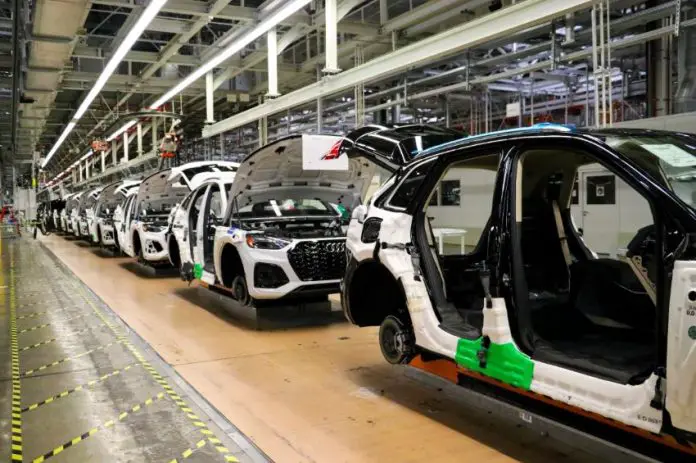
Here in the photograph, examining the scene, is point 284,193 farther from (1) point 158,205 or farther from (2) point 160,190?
(1) point 158,205

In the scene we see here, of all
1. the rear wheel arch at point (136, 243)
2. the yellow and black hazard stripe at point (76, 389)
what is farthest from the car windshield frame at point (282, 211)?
the rear wheel arch at point (136, 243)

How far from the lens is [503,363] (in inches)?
121

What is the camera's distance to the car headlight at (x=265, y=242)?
612 centimetres

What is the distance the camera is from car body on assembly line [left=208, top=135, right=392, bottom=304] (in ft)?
20.0

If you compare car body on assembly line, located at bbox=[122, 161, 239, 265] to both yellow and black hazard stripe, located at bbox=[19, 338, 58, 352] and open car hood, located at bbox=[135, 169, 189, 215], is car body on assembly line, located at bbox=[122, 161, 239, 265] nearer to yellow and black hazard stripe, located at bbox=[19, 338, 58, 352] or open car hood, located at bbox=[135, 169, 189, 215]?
open car hood, located at bbox=[135, 169, 189, 215]

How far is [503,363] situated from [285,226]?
456cm

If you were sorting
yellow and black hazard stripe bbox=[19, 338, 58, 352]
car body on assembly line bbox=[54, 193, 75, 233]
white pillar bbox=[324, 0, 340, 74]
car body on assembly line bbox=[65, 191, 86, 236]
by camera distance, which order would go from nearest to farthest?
yellow and black hazard stripe bbox=[19, 338, 58, 352], white pillar bbox=[324, 0, 340, 74], car body on assembly line bbox=[65, 191, 86, 236], car body on assembly line bbox=[54, 193, 75, 233]

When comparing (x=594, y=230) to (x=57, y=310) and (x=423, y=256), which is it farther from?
(x=57, y=310)

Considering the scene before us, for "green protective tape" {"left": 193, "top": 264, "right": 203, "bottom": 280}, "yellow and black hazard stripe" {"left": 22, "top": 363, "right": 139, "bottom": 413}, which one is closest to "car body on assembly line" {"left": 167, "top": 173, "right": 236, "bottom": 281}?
"green protective tape" {"left": 193, "top": 264, "right": 203, "bottom": 280}

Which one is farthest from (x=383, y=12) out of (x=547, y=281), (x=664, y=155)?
(x=664, y=155)

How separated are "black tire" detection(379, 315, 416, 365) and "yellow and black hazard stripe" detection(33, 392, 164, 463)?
166 centimetres

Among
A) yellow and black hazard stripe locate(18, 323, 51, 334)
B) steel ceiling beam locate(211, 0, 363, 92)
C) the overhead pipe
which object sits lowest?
yellow and black hazard stripe locate(18, 323, 51, 334)

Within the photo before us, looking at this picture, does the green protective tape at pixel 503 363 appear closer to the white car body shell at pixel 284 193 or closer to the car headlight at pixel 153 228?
the white car body shell at pixel 284 193

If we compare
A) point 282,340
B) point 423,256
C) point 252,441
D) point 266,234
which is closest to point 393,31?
point 266,234
